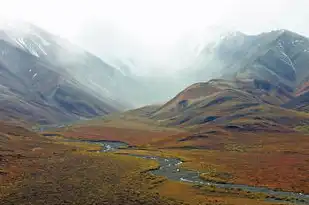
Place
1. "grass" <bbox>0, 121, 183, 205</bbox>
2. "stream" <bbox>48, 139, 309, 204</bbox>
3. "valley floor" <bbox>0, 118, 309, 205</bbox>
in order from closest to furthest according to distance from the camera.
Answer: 1. "grass" <bbox>0, 121, 183, 205</bbox>
2. "valley floor" <bbox>0, 118, 309, 205</bbox>
3. "stream" <bbox>48, 139, 309, 204</bbox>

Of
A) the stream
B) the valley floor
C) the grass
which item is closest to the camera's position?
the grass

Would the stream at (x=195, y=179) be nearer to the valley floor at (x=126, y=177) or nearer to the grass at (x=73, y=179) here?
the valley floor at (x=126, y=177)

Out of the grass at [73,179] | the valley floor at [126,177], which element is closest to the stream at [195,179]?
the valley floor at [126,177]

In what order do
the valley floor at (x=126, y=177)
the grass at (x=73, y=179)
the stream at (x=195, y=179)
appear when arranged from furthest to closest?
1. the stream at (x=195, y=179)
2. the valley floor at (x=126, y=177)
3. the grass at (x=73, y=179)

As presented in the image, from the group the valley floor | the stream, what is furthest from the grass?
the stream

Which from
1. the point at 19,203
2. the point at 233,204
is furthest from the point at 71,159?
the point at 233,204

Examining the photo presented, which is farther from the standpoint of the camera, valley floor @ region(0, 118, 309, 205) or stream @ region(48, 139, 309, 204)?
stream @ region(48, 139, 309, 204)

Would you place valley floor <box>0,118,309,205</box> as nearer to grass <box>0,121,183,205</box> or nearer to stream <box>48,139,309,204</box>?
grass <box>0,121,183,205</box>

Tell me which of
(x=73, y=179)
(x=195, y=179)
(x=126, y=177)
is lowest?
(x=73, y=179)

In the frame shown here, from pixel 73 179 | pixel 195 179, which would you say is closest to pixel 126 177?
pixel 73 179

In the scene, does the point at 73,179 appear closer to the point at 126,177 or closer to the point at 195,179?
the point at 126,177

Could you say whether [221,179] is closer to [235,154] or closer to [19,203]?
[19,203]
